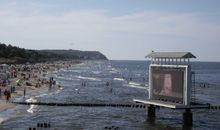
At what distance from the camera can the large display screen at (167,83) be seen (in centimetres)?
4247

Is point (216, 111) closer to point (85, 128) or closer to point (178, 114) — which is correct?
point (178, 114)

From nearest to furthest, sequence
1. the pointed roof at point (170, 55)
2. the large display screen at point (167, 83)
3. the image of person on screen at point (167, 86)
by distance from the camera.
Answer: the pointed roof at point (170, 55) → the large display screen at point (167, 83) → the image of person on screen at point (167, 86)

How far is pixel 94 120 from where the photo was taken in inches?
1900

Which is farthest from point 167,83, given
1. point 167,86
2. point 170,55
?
point 170,55

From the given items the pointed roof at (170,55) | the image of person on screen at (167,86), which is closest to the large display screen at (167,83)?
the image of person on screen at (167,86)

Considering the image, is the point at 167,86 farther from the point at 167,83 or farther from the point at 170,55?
the point at 170,55

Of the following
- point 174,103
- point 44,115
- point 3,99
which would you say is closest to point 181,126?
point 174,103

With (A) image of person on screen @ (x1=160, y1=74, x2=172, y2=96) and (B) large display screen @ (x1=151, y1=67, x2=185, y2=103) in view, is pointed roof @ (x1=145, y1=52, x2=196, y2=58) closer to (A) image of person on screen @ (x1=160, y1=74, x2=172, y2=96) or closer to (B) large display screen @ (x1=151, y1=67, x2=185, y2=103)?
(B) large display screen @ (x1=151, y1=67, x2=185, y2=103)

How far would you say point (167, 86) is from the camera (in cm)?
4416

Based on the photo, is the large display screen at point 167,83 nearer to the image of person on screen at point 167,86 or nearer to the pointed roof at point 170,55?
the image of person on screen at point 167,86

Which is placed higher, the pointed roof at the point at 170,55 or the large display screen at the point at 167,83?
the pointed roof at the point at 170,55

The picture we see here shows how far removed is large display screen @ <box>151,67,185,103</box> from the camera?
42469 millimetres

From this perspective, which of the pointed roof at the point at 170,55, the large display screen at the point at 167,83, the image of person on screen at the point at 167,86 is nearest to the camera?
the pointed roof at the point at 170,55

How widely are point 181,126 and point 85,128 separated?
941 cm
